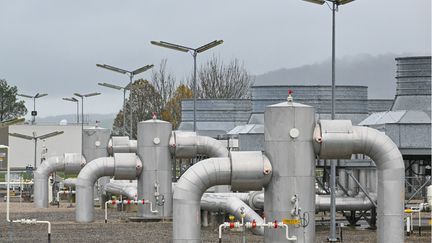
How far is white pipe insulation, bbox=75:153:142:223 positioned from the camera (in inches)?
1791

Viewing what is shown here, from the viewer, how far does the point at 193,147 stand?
45.6m

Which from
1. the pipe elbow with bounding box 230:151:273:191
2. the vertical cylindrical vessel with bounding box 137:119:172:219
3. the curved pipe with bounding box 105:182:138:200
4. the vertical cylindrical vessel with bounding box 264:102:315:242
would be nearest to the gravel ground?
the vertical cylindrical vessel with bounding box 137:119:172:219

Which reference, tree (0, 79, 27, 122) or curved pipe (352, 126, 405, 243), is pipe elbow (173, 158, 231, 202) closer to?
curved pipe (352, 126, 405, 243)

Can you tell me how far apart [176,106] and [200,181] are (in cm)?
9551

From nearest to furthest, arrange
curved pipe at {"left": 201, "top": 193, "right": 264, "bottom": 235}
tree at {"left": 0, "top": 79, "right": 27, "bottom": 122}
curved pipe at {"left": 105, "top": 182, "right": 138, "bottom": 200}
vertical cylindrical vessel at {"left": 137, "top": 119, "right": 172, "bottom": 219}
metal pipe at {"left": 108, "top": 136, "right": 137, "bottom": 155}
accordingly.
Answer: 1. curved pipe at {"left": 201, "top": 193, "right": 264, "bottom": 235}
2. vertical cylindrical vessel at {"left": 137, "top": 119, "right": 172, "bottom": 219}
3. curved pipe at {"left": 105, "top": 182, "right": 138, "bottom": 200}
4. metal pipe at {"left": 108, "top": 136, "right": 137, "bottom": 155}
5. tree at {"left": 0, "top": 79, "right": 27, "bottom": 122}

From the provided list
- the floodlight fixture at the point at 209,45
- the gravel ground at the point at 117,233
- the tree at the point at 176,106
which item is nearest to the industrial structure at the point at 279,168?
the gravel ground at the point at 117,233

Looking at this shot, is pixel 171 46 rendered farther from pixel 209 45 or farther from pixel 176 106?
pixel 176 106

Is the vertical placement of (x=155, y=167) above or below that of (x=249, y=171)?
above

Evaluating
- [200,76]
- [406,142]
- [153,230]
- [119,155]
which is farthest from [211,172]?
[200,76]

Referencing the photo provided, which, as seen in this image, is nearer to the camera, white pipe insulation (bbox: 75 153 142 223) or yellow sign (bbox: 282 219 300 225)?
yellow sign (bbox: 282 219 300 225)

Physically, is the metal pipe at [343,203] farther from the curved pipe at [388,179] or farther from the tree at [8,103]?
the tree at [8,103]

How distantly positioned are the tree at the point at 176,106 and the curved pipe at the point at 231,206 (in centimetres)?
7946

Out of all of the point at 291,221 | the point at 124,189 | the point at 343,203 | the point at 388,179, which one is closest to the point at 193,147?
the point at 124,189

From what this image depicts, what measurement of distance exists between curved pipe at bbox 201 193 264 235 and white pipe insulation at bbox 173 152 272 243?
571 cm
